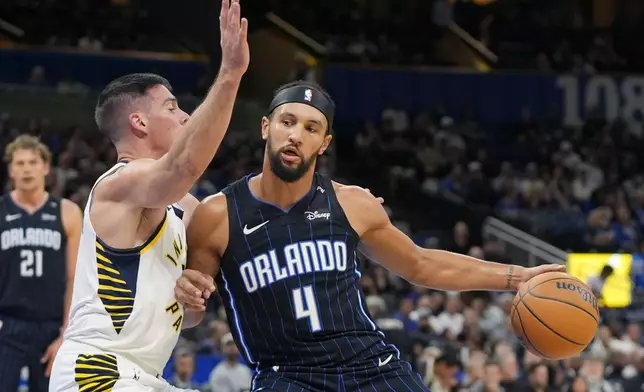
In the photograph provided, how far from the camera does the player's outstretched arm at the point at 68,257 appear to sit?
7.12 m

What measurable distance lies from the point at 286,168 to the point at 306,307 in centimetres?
61

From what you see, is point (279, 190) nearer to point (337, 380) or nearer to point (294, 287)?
point (294, 287)

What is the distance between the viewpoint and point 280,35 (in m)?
23.2

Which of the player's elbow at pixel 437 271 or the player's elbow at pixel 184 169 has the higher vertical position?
the player's elbow at pixel 184 169

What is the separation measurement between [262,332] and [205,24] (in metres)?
18.0

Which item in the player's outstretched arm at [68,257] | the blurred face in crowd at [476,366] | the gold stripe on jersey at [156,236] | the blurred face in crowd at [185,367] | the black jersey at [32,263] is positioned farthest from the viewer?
the blurred face in crowd at [476,366]

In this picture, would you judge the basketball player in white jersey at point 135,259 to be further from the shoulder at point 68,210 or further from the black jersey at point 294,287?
the shoulder at point 68,210

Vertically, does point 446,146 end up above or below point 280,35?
below

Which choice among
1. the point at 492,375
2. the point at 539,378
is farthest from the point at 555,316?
the point at 539,378

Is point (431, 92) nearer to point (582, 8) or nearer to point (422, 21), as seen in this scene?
point (422, 21)

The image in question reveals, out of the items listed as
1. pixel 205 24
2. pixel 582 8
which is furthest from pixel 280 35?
pixel 582 8

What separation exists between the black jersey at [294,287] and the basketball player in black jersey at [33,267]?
266cm

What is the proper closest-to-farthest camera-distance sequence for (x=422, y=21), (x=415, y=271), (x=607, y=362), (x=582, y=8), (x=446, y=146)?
(x=415, y=271) < (x=607, y=362) < (x=446, y=146) < (x=422, y=21) < (x=582, y=8)

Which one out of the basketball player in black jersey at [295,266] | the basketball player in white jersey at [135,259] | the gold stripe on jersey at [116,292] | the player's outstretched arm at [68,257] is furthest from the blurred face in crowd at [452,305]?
the gold stripe on jersey at [116,292]
